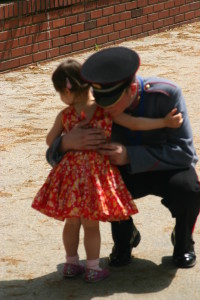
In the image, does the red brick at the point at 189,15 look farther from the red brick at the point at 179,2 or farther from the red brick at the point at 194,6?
the red brick at the point at 179,2

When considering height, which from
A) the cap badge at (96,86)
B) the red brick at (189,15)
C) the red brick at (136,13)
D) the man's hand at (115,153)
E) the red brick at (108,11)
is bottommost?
the red brick at (189,15)

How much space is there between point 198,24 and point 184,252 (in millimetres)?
7450

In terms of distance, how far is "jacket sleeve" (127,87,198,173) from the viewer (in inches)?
169

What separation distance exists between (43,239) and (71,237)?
0.62 m

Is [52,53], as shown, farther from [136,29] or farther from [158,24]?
[158,24]

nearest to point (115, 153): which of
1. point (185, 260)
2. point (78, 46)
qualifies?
point (185, 260)

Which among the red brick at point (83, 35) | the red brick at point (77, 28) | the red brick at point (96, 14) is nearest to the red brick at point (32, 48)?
the red brick at point (77, 28)

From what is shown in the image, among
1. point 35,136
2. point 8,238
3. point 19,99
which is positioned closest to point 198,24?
point 19,99

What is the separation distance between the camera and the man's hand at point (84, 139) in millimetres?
4207

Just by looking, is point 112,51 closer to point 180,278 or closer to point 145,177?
point 145,177

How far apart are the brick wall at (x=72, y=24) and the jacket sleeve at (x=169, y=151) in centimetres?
486

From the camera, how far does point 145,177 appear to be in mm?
4480

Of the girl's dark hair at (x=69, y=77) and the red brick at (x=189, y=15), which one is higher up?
the girl's dark hair at (x=69, y=77)

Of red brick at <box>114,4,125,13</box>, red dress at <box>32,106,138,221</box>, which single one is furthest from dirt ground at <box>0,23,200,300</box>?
red brick at <box>114,4,125,13</box>
